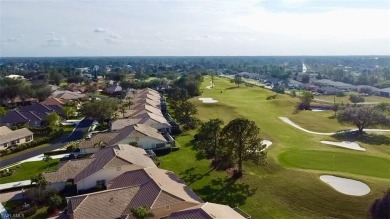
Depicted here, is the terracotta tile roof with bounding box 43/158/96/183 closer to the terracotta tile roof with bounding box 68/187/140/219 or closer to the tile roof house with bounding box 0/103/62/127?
the terracotta tile roof with bounding box 68/187/140/219

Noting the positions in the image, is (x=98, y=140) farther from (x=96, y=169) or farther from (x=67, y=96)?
(x=67, y=96)

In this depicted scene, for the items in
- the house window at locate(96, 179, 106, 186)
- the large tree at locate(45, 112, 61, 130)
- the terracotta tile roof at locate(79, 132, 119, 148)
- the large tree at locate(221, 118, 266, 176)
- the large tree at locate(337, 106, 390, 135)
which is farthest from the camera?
the large tree at locate(45, 112, 61, 130)

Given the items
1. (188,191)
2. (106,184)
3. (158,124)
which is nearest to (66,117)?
(158,124)

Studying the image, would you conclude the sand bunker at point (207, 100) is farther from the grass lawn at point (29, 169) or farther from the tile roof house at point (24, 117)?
the grass lawn at point (29, 169)

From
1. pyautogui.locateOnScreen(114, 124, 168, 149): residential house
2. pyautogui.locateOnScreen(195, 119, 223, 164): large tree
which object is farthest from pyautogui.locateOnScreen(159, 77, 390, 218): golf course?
pyautogui.locateOnScreen(114, 124, 168, 149): residential house

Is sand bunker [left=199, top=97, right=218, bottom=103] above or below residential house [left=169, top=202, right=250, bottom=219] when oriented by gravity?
below

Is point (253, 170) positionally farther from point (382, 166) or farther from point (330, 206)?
point (382, 166)

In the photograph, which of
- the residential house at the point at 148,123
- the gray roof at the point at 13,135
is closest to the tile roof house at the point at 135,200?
the residential house at the point at 148,123
